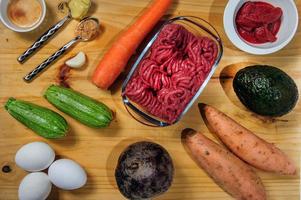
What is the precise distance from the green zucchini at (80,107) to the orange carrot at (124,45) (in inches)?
2.8

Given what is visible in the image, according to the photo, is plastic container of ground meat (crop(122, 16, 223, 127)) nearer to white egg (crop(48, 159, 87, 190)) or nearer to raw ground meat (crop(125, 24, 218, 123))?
raw ground meat (crop(125, 24, 218, 123))

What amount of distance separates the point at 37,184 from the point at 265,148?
708mm

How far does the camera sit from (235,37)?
1352mm

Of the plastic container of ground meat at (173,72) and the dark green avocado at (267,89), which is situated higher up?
the plastic container of ground meat at (173,72)

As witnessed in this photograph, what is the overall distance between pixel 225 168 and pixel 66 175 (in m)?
0.49

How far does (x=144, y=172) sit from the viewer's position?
1.25 m

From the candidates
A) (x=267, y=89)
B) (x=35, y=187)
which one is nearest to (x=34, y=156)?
(x=35, y=187)

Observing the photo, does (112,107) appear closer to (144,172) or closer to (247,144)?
(144,172)

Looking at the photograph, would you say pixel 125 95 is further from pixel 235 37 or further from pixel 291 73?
pixel 291 73

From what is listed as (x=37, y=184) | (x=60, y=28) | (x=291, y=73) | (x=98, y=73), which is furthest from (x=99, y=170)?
(x=291, y=73)

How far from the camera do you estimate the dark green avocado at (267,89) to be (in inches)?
51.4

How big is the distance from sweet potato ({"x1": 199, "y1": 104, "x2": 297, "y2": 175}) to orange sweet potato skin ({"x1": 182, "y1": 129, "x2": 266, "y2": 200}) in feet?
0.12

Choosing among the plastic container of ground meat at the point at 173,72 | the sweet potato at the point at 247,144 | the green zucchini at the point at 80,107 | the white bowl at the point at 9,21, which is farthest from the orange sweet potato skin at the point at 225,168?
the white bowl at the point at 9,21

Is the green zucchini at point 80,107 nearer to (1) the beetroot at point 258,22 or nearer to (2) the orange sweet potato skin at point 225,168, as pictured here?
(2) the orange sweet potato skin at point 225,168
